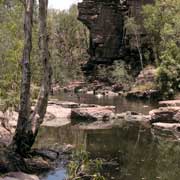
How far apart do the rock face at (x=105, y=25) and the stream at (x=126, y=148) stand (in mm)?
39279

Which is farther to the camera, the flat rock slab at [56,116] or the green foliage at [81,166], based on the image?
the flat rock slab at [56,116]

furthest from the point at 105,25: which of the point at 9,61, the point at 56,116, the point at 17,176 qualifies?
the point at 17,176

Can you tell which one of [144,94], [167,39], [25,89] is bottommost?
[144,94]

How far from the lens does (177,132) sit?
21.9 metres

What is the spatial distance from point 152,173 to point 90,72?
166ft

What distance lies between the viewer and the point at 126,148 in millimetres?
18031

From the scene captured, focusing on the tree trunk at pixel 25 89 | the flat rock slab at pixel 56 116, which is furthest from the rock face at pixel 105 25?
the tree trunk at pixel 25 89

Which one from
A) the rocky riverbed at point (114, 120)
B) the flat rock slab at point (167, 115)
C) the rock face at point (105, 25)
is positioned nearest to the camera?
the rocky riverbed at point (114, 120)

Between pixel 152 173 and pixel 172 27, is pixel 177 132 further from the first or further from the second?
pixel 172 27

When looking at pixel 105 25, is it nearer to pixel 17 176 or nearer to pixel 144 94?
pixel 144 94

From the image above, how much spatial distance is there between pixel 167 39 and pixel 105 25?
20292 mm

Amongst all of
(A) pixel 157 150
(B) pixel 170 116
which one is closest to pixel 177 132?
(B) pixel 170 116

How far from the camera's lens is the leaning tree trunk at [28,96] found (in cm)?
1344

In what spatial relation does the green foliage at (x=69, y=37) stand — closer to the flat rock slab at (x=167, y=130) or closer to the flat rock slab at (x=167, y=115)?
the flat rock slab at (x=167, y=115)
